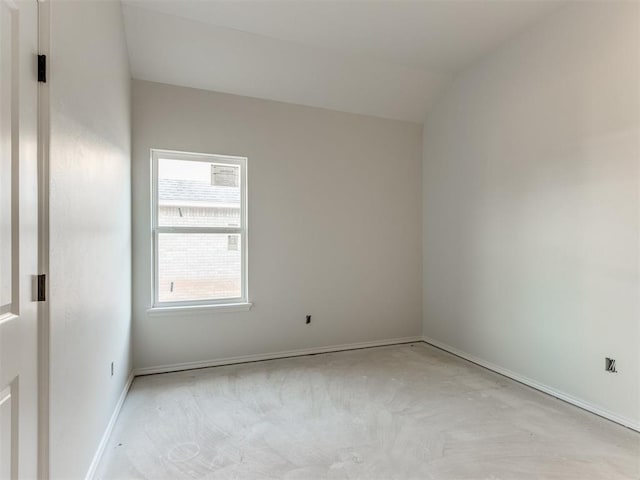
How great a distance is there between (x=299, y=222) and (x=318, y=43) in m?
1.76

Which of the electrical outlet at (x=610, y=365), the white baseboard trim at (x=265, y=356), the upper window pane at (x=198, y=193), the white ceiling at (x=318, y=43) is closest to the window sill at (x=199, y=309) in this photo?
the white baseboard trim at (x=265, y=356)

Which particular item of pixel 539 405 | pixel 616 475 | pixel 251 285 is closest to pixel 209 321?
pixel 251 285

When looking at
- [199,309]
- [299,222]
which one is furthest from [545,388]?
[199,309]

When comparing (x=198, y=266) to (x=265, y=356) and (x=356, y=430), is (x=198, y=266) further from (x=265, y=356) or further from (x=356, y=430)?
(x=356, y=430)

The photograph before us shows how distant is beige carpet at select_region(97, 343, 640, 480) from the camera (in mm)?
1830

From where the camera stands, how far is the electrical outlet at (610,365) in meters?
2.36

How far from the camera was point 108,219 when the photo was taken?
7.09 feet

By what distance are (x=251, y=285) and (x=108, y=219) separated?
63.4 inches

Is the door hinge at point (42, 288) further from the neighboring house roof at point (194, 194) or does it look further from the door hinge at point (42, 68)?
the neighboring house roof at point (194, 194)

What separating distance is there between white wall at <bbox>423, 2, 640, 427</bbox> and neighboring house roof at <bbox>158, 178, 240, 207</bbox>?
2455 millimetres

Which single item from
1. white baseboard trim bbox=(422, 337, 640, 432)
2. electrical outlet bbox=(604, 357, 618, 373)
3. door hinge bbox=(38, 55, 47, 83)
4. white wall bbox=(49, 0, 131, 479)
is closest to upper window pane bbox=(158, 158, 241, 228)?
white wall bbox=(49, 0, 131, 479)

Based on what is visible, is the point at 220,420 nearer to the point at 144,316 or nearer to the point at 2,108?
the point at 144,316

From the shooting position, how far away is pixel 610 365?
7.81 ft

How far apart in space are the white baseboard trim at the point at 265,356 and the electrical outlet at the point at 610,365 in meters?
2.02
